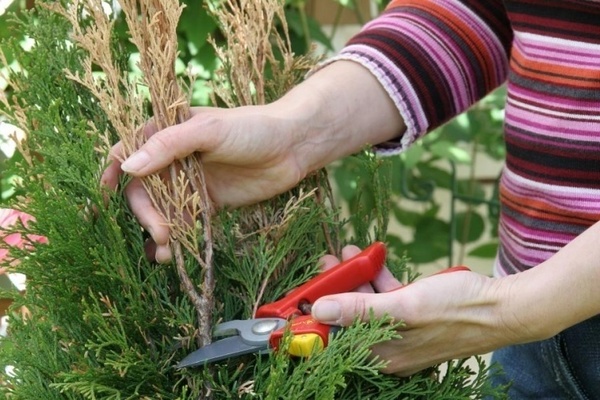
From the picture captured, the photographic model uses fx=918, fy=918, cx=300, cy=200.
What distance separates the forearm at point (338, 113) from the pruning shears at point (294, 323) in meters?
0.14

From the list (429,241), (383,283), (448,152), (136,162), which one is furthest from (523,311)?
(429,241)

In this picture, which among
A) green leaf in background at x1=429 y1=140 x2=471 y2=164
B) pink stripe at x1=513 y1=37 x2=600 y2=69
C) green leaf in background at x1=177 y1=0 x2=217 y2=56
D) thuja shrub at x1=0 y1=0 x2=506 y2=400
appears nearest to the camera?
thuja shrub at x1=0 y1=0 x2=506 y2=400

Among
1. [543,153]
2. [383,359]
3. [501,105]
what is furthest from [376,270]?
[501,105]

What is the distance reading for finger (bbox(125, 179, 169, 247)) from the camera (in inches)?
33.0

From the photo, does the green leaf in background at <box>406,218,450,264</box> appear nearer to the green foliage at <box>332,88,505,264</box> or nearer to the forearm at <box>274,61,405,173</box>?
the green foliage at <box>332,88,505,264</box>

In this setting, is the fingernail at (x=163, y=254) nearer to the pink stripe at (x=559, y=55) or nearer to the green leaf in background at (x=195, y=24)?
the pink stripe at (x=559, y=55)

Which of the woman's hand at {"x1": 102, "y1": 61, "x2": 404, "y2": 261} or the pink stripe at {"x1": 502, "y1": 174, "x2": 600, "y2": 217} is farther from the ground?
the woman's hand at {"x1": 102, "y1": 61, "x2": 404, "y2": 261}

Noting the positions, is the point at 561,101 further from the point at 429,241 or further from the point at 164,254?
the point at 429,241

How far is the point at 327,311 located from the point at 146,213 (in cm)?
19

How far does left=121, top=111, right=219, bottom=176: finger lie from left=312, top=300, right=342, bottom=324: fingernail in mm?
182

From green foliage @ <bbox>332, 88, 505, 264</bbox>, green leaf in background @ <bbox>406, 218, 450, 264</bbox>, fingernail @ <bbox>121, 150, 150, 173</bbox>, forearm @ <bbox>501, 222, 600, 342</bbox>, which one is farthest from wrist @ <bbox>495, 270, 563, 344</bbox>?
green leaf in background @ <bbox>406, 218, 450, 264</bbox>

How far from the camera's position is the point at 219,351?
32.1 inches

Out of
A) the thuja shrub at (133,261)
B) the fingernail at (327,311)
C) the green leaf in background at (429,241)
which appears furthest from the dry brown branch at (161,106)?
the green leaf in background at (429,241)

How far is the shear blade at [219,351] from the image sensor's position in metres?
0.81
